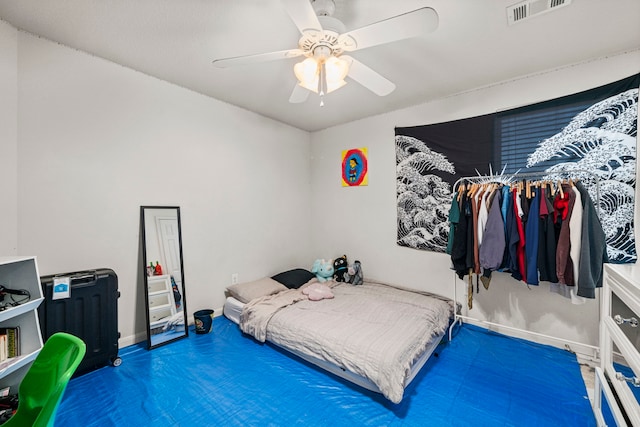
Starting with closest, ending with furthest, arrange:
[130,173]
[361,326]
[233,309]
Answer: [361,326] < [130,173] < [233,309]

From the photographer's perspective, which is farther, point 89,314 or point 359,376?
point 89,314

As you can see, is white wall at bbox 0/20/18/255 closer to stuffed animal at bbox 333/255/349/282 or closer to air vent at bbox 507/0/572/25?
stuffed animal at bbox 333/255/349/282

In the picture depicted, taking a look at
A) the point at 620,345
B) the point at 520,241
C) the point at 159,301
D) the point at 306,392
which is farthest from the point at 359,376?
the point at 159,301

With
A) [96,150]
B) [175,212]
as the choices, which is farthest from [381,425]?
[96,150]

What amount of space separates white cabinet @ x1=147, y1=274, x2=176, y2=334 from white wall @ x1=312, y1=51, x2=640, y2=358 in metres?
2.16

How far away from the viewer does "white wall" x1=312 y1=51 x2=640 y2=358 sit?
7.61 ft

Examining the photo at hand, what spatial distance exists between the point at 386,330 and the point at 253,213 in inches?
82.5

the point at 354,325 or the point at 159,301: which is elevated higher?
the point at 159,301

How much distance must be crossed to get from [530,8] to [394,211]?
7.02ft

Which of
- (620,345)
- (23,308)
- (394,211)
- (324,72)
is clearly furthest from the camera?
(394,211)

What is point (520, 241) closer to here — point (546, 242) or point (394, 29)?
point (546, 242)

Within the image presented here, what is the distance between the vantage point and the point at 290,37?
1914mm

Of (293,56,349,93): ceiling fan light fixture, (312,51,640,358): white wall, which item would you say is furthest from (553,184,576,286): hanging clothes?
(293,56,349,93): ceiling fan light fixture

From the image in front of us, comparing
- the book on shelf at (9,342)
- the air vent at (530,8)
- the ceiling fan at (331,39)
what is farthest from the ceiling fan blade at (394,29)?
the book on shelf at (9,342)
